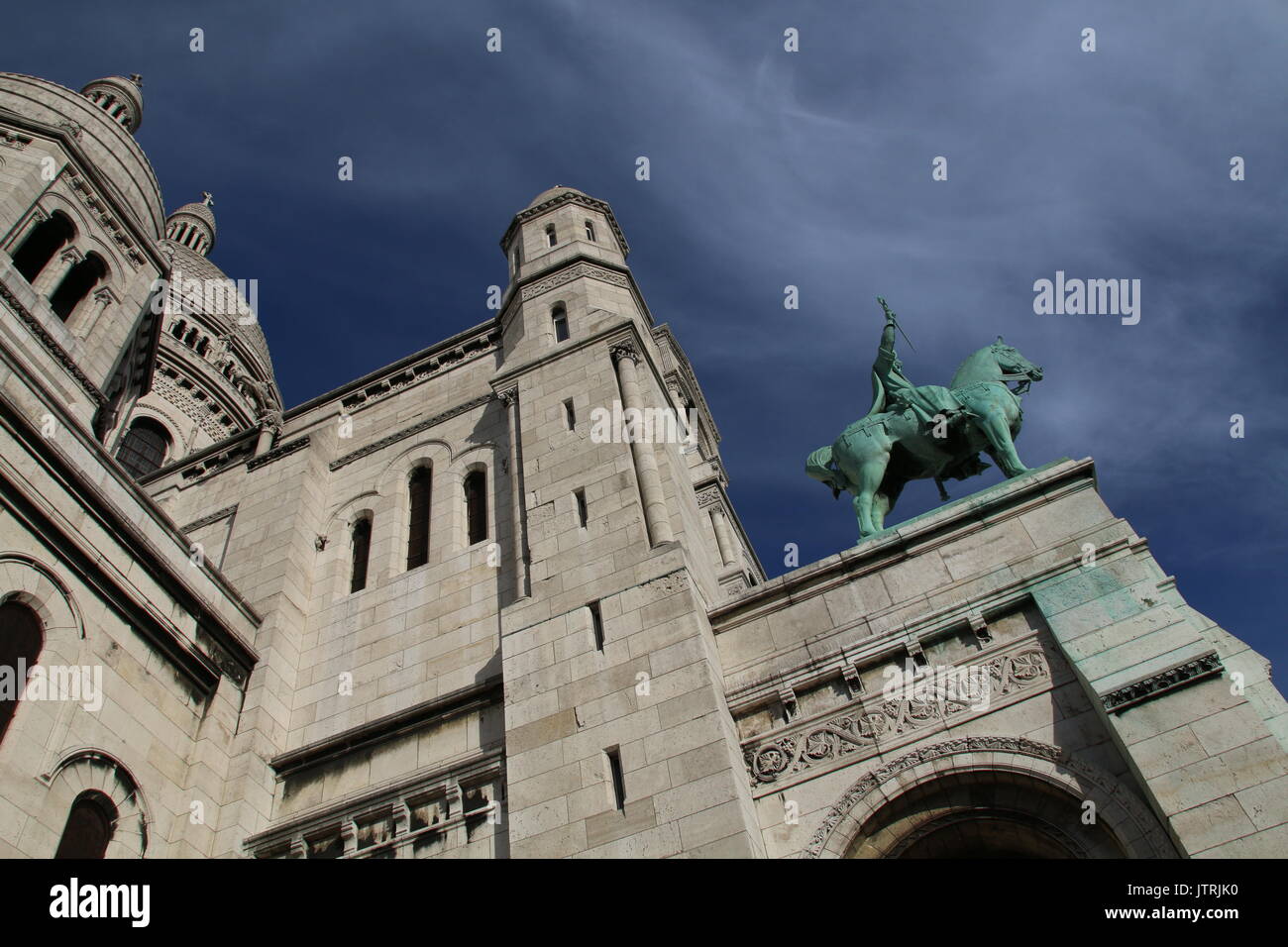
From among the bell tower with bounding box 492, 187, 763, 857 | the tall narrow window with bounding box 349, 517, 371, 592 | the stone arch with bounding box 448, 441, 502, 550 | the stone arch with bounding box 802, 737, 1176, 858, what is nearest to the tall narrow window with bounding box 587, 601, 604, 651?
the bell tower with bounding box 492, 187, 763, 857

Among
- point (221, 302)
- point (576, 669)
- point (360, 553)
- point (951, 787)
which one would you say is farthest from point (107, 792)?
point (221, 302)

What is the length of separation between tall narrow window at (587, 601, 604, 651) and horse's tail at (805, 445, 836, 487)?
17.8 feet

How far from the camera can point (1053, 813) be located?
11.8m

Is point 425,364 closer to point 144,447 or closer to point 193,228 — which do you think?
point 144,447

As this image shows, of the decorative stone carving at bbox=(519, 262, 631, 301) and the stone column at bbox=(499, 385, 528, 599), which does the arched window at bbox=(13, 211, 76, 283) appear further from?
the stone column at bbox=(499, 385, 528, 599)

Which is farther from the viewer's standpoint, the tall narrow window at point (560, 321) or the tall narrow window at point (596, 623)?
the tall narrow window at point (560, 321)

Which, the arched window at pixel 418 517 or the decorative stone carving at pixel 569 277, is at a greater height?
the decorative stone carving at pixel 569 277

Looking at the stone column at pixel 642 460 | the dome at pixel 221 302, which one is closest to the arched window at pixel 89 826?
the stone column at pixel 642 460

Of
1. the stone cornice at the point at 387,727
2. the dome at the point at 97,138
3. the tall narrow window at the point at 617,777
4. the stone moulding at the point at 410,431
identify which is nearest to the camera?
the tall narrow window at the point at 617,777

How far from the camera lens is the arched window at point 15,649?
12742mm

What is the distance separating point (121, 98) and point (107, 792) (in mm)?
32321

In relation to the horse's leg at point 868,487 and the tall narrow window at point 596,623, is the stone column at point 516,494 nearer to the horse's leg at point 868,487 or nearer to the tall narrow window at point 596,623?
the tall narrow window at point 596,623

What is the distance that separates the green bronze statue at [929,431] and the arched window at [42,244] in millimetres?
19264

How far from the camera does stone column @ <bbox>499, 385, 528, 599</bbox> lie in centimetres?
1633
